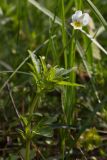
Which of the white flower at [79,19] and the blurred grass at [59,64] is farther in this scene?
the blurred grass at [59,64]

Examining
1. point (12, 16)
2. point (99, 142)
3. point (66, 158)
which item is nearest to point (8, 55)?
point (12, 16)

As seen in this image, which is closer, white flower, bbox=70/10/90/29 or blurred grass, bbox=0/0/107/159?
white flower, bbox=70/10/90/29

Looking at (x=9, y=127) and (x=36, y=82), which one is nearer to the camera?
(x=36, y=82)

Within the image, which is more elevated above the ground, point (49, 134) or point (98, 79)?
point (98, 79)

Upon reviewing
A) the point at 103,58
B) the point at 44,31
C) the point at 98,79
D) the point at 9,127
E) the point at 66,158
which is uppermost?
the point at 44,31

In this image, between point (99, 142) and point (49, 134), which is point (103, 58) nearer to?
point (99, 142)

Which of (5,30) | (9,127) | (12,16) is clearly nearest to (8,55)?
(5,30)

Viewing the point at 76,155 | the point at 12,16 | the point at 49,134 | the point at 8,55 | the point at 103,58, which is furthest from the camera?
the point at 12,16

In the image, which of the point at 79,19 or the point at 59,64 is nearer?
the point at 79,19

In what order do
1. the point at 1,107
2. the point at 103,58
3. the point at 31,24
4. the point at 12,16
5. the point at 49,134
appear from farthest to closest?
the point at 12,16
the point at 31,24
the point at 103,58
the point at 1,107
the point at 49,134

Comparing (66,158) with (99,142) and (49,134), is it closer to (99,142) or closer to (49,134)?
(49,134)
